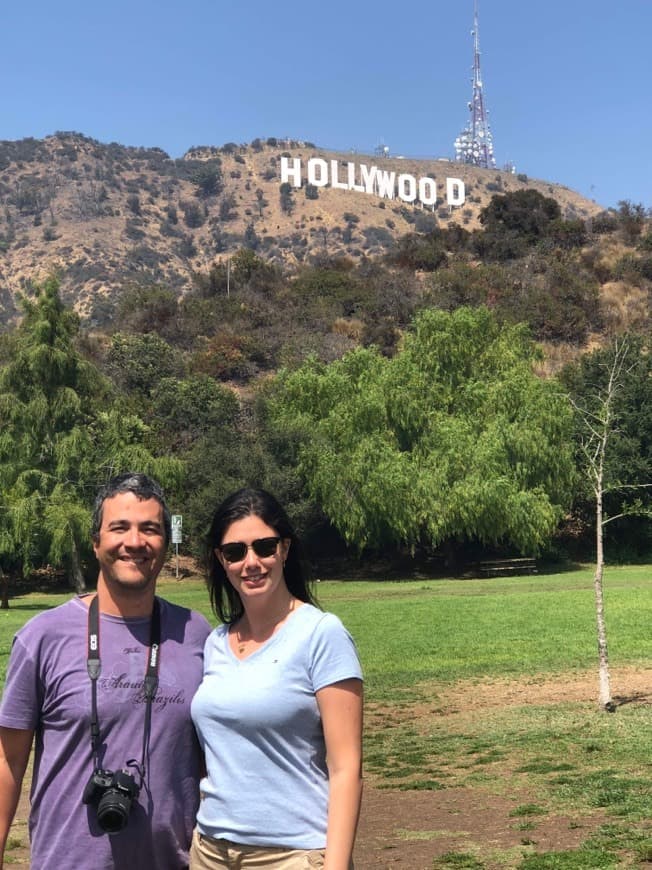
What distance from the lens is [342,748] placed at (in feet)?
9.70

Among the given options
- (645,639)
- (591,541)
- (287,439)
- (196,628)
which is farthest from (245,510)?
(591,541)

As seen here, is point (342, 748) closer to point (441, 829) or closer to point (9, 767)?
point (9, 767)

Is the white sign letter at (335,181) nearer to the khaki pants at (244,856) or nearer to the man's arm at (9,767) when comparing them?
the man's arm at (9,767)

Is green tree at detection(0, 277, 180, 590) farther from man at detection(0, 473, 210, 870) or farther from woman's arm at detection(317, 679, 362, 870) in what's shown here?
woman's arm at detection(317, 679, 362, 870)

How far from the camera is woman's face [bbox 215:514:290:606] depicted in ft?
10.4

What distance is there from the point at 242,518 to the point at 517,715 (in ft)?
35.3

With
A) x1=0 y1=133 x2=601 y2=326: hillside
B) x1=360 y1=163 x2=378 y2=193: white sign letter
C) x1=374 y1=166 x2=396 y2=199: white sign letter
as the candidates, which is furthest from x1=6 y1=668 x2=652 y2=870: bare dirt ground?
x1=374 y1=166 x2=396 y2=199: white sign letter

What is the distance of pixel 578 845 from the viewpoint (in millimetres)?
7273

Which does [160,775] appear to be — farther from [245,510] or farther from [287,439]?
[287,439]

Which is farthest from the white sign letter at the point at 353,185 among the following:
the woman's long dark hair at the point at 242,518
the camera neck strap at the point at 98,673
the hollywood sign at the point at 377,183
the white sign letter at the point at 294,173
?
the camera neck strap at the point at 98,673

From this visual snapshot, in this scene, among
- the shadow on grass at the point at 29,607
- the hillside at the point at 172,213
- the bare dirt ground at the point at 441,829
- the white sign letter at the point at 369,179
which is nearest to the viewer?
the bare dirt ground at the point at 441,829

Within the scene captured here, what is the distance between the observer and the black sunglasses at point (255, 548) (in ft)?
10.6

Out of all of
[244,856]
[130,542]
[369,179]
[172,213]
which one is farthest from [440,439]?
[172,213]

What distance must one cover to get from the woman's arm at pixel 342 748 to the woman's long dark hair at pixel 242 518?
0.45 metres
